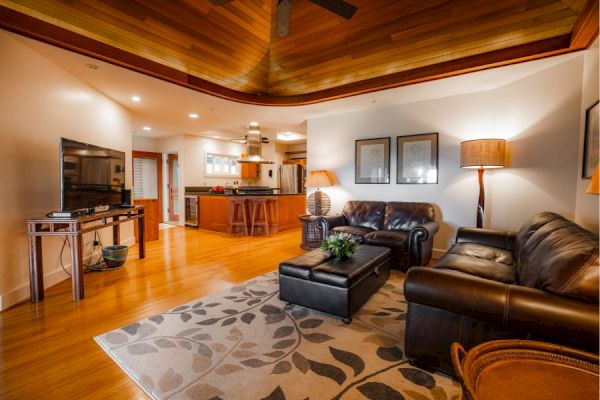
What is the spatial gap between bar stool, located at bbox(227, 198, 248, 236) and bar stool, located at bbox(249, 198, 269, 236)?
0.60ft

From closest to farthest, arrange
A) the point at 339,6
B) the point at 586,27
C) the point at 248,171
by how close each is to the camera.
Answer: the point at 339,6 < the point at 586,27 < the point at 248,171

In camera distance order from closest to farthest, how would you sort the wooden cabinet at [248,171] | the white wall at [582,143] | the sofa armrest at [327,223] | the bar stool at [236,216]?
1. the white wall at [582,143]
2. the sofa armrest at [327,223]
3. the bar stool at [236,216]
4. the wooden cabinet at [248,171]

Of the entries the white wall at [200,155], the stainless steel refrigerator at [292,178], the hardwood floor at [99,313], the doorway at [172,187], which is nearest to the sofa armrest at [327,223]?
the hardwood floor at [99,313]

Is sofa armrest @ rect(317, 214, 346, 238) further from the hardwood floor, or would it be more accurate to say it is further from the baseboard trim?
the baseboard trim

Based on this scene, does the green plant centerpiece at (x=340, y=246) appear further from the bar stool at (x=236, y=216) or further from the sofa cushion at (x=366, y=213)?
the bar stool at (x=236, y=216)

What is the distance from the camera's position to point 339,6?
231 cm

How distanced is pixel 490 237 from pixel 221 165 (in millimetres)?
7376

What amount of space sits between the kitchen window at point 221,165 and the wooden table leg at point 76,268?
5.65 meters

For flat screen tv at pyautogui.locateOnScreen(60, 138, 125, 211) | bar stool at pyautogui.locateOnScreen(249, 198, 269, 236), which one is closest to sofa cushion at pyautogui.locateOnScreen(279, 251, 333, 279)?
flat screen tv at pyautogui.locateOnScreen(60, 138, 125, 211)

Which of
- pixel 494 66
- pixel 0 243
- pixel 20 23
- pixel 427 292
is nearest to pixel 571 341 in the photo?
pixel 427 292

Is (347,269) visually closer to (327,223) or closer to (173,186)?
(327,223)

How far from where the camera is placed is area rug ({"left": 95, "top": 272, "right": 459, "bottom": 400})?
1.58 meters

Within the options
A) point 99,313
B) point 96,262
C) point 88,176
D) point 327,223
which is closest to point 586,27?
point 327,223

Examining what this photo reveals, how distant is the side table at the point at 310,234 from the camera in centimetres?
477
